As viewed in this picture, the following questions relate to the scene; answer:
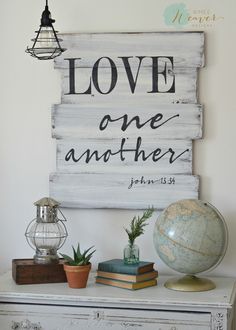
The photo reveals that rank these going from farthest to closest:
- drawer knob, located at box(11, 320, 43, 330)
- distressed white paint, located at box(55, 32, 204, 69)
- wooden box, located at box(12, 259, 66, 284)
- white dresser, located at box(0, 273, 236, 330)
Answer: distressed white paint, located at box(55, 32, 204, 69), wooden box, located at box(12, 259, 66, 284), drawer knob, located at box(11, 320, 43, 330), white dresser, located at box(0, 273, 236, 330)

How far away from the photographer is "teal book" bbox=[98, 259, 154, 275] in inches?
111

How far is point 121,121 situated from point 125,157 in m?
0.17

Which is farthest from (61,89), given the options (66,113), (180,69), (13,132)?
(180,69)

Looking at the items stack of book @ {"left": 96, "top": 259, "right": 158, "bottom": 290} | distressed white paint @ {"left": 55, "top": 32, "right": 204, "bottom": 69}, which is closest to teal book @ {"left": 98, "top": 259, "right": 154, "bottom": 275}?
stack of book @ {"left": 96, "top": 259, "right": 158, "bottom": 290}

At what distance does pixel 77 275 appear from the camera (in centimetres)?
283

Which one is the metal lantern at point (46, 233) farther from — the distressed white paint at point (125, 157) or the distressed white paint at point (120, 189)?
the distressed white paint at point (125, 157)

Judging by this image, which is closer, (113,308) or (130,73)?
(113,308)

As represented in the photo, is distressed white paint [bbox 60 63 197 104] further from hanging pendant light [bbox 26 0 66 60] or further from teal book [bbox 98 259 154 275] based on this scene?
teal book [bbox 98 259 154 275]

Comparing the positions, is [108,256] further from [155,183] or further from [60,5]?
[60,5]

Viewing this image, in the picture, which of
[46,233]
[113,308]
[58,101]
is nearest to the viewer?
[113,308]

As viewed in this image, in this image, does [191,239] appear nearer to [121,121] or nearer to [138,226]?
[138,226]

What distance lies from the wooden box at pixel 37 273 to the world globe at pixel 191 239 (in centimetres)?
45

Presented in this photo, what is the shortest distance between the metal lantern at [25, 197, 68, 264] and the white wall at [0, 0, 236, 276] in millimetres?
135

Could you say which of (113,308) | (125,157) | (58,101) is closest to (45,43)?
(58,101)
